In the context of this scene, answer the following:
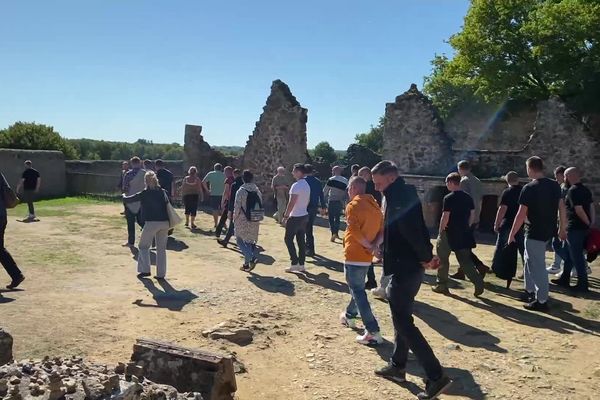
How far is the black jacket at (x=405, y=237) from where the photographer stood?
14.9 feet

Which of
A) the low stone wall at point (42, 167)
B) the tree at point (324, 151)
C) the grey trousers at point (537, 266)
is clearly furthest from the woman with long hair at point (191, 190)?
the tree at point (324, 151)

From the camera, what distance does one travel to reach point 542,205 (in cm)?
683

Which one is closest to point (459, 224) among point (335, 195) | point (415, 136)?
point (335, 195)

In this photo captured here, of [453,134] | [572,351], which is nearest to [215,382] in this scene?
[572,351]

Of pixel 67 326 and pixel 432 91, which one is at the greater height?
pixel 432 91

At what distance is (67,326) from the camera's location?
5.77 m

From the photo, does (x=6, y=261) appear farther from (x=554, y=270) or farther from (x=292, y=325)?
(x=554, y=270)

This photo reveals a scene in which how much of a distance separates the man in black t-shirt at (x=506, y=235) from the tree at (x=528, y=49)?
9.06 metres

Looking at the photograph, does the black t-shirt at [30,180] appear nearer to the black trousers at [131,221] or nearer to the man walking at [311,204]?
the black trousers at [131,221]

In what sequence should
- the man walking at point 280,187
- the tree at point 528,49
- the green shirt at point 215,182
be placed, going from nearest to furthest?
the green shirt at point 215,182 → the man walking at point 280,187 → the tree at point 528,49

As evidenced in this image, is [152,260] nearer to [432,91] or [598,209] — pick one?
[598,209]

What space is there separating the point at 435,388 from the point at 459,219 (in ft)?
12.2

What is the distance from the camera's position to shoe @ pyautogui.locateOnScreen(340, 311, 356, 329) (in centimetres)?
616

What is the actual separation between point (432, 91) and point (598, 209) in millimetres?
19674
